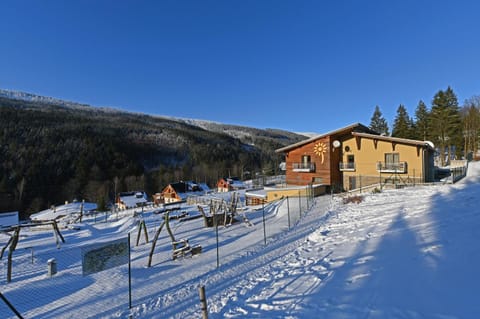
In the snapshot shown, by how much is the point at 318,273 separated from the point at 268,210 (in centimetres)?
1486

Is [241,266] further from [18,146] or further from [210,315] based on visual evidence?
[18,146]

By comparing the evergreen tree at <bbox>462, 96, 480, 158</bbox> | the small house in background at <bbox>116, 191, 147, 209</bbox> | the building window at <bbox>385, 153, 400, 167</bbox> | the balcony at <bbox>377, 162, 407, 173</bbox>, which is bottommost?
the small house in background at <bbox>116, 191, 147, 209</bbox>

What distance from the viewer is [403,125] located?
47.4m

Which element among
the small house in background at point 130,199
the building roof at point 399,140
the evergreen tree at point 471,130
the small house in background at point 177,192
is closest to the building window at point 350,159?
the building roof at point 399,140

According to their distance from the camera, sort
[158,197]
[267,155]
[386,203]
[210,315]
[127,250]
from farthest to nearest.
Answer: [267,155]
[158,197]
[386,203]
[127,250]
[210,315]

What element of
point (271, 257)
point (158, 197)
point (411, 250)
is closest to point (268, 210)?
point (271, 257)

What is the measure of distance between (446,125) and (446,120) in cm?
85

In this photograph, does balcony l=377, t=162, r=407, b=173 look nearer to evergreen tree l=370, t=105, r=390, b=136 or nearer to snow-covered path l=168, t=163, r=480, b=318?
snow-covered path l=168, t=163, r=480, b=318

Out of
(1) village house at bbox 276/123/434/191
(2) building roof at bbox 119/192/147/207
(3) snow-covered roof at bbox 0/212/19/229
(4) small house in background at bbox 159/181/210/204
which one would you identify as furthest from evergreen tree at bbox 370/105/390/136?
(3) snow-covered roof at bbox 0/212/19/229

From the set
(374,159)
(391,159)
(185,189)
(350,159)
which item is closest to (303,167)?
(350,159)

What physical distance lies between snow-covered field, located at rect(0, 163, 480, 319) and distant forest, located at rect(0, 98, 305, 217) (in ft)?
158

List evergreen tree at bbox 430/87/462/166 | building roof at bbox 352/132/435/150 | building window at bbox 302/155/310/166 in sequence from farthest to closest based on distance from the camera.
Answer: evergreen tree at bbox 430/87/462/166 < building window at bbox 302/155/310/166 < building roof at bbox 352/132/435/150

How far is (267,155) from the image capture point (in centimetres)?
13300

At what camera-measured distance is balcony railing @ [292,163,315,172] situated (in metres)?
28.2
